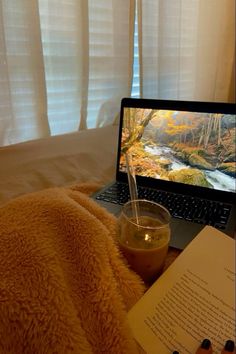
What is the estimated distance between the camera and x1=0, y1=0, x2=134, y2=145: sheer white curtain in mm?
1048

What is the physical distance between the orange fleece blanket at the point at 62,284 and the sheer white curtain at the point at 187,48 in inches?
47.8

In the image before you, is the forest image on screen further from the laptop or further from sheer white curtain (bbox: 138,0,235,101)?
sheer white curtain (bbox: 138,0,235,101)

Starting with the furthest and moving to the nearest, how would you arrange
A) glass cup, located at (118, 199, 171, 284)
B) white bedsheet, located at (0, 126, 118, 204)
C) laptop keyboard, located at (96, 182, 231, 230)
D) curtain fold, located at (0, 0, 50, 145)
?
curtain fold, located at (0, 0, 50, 145)
white bedsheet, located at (0, 126, 118, 204)
laptop keyboard, located at (96, 182, 231, 230)
glass cup, located at (118, 199, 171, 284)

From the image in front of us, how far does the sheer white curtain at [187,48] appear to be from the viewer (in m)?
1.45

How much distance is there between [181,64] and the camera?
5.33 ft

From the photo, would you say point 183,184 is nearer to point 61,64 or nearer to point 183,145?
point 183,145

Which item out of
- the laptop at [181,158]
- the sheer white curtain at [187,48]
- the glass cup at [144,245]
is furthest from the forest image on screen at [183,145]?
the sheer white curtain at [187,48]

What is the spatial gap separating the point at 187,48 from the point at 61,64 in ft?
2.51

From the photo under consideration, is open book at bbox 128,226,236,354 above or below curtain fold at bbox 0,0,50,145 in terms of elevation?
below

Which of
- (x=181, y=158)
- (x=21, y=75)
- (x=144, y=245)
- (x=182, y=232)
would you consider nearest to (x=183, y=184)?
(x=181, y=158)

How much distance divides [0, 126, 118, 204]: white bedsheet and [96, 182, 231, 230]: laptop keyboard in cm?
10

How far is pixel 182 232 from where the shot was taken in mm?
583

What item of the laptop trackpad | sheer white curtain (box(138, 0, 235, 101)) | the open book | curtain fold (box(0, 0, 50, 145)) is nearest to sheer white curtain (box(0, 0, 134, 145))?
curtain fold (box(0, 0, 50, 145))

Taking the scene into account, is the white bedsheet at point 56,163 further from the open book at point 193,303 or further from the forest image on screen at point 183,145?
the open book at point 193,303
